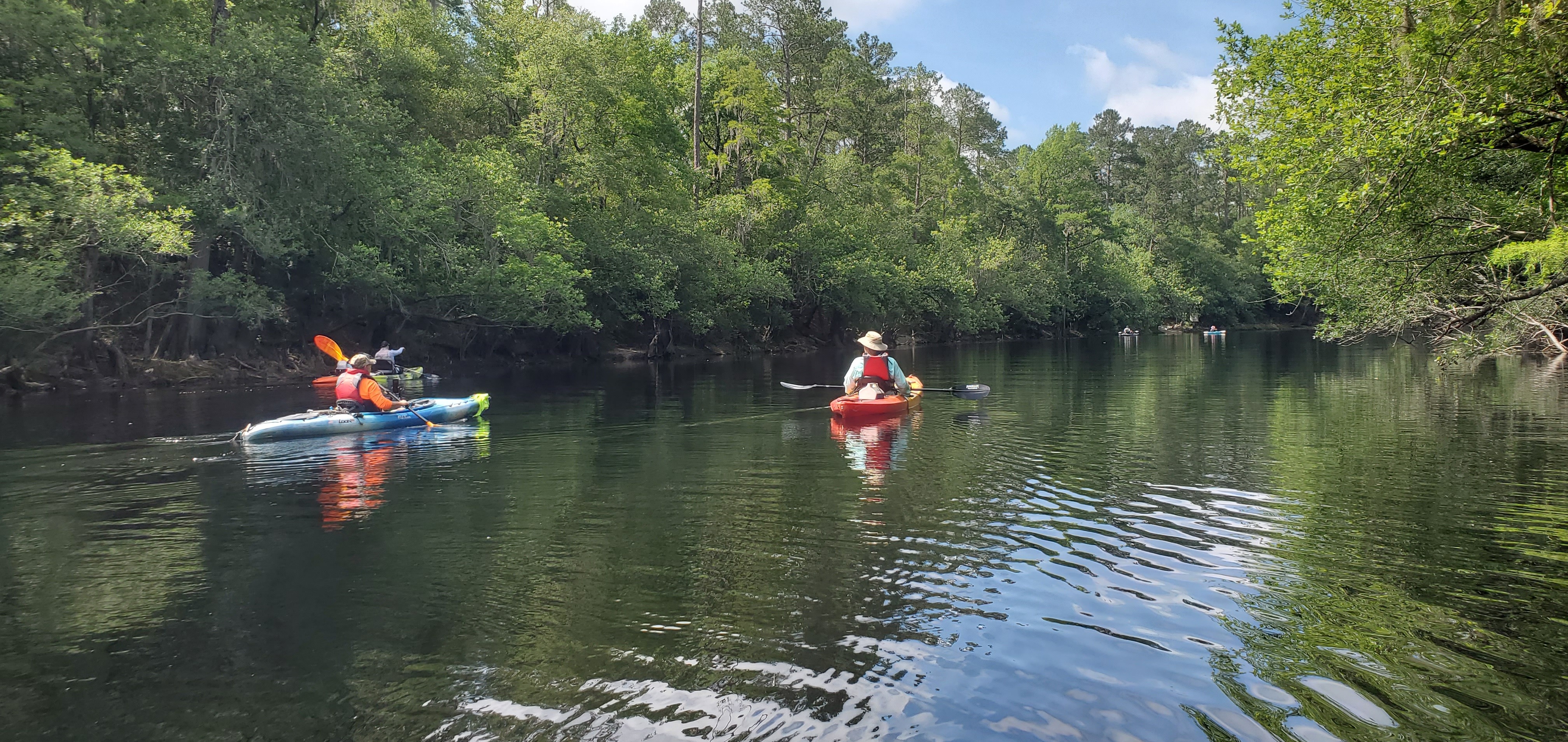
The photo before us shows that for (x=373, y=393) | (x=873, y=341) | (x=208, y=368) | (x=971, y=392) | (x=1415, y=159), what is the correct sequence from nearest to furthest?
(x=1415, y=159) → (x=373, y=393) → (x=873, y=341) → (x=971, y=392) → (x=208, y=368)

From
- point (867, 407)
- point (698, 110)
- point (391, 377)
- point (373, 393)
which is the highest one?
point (698, 110)

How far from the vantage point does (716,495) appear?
1038 cm

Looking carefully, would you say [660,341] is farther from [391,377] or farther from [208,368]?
[391,377]

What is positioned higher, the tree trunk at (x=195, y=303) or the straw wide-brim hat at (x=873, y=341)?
the tree trunk at (x=195, y=303)

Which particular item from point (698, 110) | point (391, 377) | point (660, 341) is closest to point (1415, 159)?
point (391, 377)

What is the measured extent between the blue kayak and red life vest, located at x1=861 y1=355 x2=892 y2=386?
7575 mm

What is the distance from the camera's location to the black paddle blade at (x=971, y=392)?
21469mm

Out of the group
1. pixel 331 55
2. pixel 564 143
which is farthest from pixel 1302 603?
pixel 564 143

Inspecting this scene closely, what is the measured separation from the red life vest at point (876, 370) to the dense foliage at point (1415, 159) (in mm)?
7297

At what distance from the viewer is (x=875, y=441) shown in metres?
14.9

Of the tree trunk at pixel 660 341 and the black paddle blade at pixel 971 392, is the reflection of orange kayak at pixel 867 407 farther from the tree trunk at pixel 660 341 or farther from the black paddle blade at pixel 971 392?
the tree trunk at pixel 660 341

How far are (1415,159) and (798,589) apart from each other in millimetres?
9708

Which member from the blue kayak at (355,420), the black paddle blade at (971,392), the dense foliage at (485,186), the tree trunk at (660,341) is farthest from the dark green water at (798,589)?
the tree trunk at (660,341)

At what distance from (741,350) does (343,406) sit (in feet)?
108
